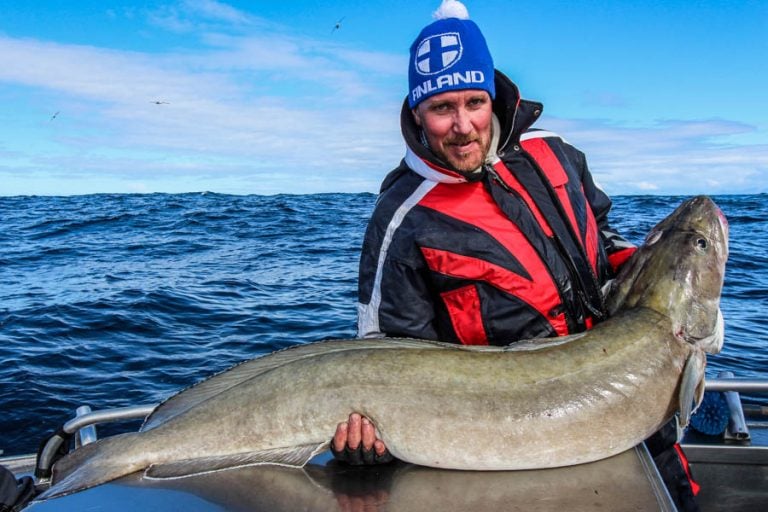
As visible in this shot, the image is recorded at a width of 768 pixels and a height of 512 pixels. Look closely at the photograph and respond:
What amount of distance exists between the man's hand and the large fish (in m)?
0.04

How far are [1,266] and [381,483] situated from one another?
16499mm

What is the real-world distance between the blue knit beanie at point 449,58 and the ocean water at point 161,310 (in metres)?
5.23

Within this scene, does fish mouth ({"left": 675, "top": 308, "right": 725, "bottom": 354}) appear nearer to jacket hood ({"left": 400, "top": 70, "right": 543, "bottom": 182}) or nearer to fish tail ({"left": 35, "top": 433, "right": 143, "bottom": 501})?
jacket hood ({"left": 400, "top": 70, "right": 543, "bottom": 182})

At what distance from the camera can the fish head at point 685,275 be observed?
10.9 feet

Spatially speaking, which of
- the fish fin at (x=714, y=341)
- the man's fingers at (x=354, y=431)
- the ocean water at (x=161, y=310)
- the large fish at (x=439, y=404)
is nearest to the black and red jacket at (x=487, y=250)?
the large fish at (x=439, y=404)

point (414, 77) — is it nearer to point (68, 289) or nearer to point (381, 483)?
point (381, 483)

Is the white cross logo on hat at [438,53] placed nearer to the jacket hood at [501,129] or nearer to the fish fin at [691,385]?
the jacket hood at [501,129]

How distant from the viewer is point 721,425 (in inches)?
169

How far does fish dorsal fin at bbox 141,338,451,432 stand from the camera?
321 centimetres

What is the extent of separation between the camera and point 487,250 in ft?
11.4

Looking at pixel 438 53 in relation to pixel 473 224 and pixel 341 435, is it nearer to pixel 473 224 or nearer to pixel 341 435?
pixel 473 224

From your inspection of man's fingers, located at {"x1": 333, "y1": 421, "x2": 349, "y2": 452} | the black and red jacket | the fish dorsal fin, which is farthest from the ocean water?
man's fingers, located at {"x1": 333, "y1": 421, "x2": 349, "y2": 452}

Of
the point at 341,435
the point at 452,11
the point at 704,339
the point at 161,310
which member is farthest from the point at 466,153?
the point at 161,310

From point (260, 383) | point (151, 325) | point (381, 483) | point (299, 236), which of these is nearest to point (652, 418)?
point (381, 483)
